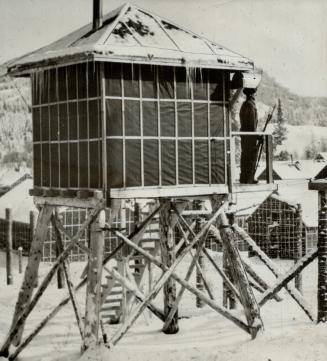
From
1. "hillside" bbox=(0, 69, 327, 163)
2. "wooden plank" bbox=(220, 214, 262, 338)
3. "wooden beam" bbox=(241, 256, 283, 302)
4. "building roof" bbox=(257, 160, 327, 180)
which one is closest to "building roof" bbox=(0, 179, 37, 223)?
"hillside" bbox=(0, 69, 327, 163)

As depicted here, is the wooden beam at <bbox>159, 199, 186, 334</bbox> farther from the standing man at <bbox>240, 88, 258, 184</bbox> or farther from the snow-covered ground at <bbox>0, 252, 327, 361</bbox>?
the standing man at <bbox>240, 88, 258, 184</bbox>

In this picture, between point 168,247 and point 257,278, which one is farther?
point 257,278

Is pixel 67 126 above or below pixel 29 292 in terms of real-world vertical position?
above

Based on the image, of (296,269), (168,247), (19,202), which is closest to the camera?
(296,269)

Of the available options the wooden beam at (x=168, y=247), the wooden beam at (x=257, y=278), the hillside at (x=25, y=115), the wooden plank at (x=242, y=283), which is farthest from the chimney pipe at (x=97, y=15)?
the wooden beam at (x=257, y=278)

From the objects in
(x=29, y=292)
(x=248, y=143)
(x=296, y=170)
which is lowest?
(x=29, y=292)

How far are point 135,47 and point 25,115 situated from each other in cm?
8841

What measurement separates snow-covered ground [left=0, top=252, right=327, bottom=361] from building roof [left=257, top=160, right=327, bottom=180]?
2247cm

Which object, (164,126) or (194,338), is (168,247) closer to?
(194,338)

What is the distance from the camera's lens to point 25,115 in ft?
323

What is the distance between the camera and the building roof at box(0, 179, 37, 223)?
3431 cm

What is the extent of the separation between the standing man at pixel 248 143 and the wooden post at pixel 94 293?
11.1 ft

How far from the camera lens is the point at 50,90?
1411cm

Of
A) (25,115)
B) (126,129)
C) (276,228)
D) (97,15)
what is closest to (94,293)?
(126,129)
